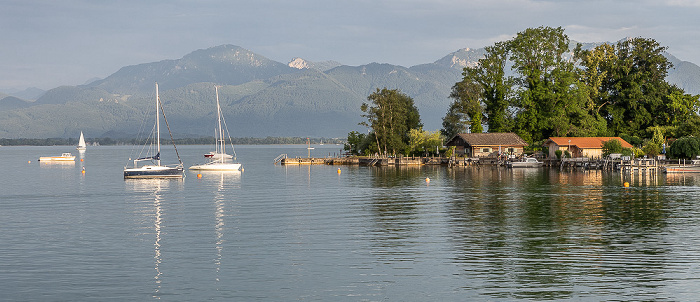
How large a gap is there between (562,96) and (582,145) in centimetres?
922

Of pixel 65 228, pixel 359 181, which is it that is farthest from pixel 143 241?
pixel 359 181

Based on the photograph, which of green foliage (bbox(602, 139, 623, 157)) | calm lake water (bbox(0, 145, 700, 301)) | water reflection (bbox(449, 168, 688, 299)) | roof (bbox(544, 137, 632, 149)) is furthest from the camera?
roof (bbox(544, 137, 632, 149))

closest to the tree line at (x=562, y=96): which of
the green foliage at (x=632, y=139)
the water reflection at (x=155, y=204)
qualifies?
the green foliage at (x=632, y=139)

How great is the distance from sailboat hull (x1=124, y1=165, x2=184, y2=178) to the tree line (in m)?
38.1

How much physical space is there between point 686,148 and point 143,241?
8845 cm

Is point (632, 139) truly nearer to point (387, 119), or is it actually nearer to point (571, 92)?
point (571, 92)

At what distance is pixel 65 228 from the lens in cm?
4019

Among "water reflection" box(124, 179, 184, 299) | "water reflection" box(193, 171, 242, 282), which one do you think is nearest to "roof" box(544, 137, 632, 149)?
"water reflection" box(193, 171, 242, 282)

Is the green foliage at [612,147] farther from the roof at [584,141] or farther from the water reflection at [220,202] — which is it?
the water reflection at [220,202]

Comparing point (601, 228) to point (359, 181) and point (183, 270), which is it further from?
point (359, 181)

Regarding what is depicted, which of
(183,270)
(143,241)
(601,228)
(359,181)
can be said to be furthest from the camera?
(359,181)

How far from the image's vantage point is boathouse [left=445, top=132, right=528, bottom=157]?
117 meters

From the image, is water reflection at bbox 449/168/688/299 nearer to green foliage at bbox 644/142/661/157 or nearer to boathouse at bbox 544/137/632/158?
boathouse at bbox 544/137/632/158

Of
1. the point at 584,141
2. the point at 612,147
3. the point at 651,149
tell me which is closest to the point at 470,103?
the point at 584,141
